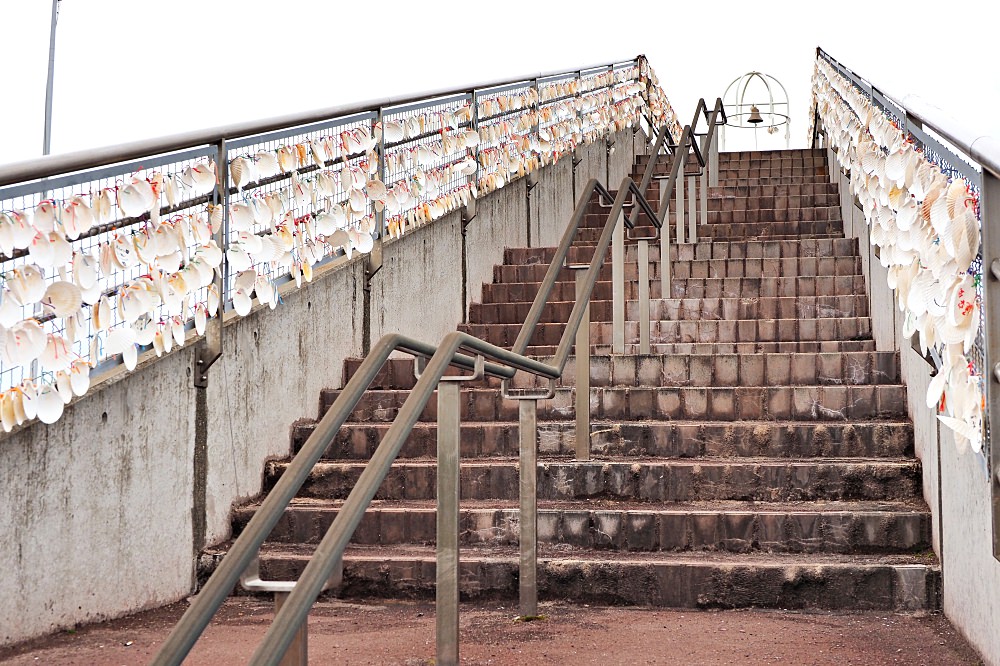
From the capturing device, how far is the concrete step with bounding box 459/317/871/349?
17.6ft

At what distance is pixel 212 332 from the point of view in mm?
3852

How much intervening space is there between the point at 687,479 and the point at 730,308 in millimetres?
2024

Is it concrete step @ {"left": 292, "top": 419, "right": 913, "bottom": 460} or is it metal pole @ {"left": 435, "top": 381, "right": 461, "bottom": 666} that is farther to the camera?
concrete step @ {"left": 292, "top": 419, "right": 913, "bottom": 460}

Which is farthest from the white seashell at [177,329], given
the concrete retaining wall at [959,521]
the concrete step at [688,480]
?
the concrete retaining wall at [959,521]

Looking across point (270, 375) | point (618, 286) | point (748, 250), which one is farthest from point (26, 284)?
point (748, 250)

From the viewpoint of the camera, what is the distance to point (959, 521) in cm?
288

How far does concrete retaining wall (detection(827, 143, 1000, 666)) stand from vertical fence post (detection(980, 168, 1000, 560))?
0.15 metres

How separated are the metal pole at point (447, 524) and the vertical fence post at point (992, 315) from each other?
4.06 ft

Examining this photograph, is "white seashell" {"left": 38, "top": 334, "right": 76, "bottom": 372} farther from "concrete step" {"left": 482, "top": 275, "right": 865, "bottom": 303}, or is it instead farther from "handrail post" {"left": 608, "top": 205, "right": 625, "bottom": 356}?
"concrete step" {"left": 482, "top": 275, "right": 865, "bottom": 303}

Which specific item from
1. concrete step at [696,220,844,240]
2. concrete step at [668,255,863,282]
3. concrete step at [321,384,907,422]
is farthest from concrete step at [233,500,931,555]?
concrete step at [696,220,844,240]

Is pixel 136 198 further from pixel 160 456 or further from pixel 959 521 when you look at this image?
pixel 959 521

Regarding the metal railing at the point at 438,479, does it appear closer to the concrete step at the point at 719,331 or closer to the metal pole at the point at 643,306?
the metal pole at the point at 643,306

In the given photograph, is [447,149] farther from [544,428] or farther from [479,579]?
[479,579]

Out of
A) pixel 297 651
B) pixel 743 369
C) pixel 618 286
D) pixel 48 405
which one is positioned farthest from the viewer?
pixel 618 286
